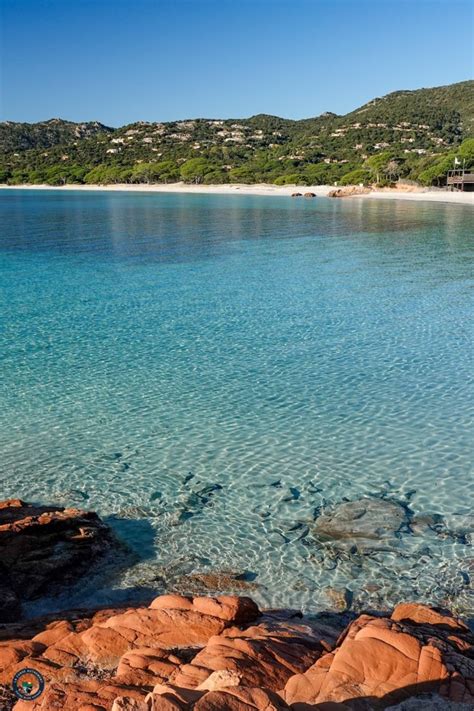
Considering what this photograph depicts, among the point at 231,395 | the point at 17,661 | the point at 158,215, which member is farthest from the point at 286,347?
the point at 158,215

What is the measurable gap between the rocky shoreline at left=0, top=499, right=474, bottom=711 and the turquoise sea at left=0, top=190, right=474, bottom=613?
4.80 ft

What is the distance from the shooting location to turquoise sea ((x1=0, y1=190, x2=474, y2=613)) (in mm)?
7883

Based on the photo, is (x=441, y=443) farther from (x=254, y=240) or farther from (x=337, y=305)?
(x=254, y=240)

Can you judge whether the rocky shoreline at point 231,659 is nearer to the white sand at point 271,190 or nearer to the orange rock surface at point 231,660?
the orange rock surface at point 231,660

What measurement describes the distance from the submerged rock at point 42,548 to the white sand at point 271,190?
69.7 metres

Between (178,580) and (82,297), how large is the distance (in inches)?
673

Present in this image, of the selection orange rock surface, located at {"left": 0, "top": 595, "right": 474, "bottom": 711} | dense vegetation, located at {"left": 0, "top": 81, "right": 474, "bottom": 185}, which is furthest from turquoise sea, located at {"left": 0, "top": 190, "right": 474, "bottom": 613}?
dense vegetation, located at {"left": 0, "top": 81, "right": 474, "bottom": 185}

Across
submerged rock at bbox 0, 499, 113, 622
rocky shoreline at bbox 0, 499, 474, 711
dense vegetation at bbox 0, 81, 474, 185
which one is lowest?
submerged rock at bbox 0, 499, 113, 622

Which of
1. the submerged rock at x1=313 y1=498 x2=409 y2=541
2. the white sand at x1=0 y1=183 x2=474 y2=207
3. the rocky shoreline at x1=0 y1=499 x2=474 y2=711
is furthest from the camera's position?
the white sand at x1=0 y1=183 x2=474 y2=207

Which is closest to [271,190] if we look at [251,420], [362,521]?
Result: [251,420]

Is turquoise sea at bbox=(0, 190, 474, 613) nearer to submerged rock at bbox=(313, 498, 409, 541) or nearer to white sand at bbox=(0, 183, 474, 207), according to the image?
submerged rock at bbox=(313, 498, 409, 541)

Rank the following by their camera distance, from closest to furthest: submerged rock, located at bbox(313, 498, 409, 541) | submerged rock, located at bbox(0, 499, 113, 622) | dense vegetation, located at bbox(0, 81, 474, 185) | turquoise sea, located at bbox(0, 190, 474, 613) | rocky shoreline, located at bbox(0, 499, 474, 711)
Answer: rocky shoreline, located at bbox(0, 499, 474, 711) < submerged rock, located at bbox(0, 499, 113, 622) < turquoise sea, located at bbox(0, 190, 474, 613) < submerged rock, located at bbox(313, 498, 409, 541) < dense vegetation, located at bbox(0, 81, 474, 185)

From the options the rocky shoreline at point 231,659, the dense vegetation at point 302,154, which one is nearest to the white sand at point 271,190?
the dense vegetation at point 302,154

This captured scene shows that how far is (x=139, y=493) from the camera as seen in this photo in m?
9.57
